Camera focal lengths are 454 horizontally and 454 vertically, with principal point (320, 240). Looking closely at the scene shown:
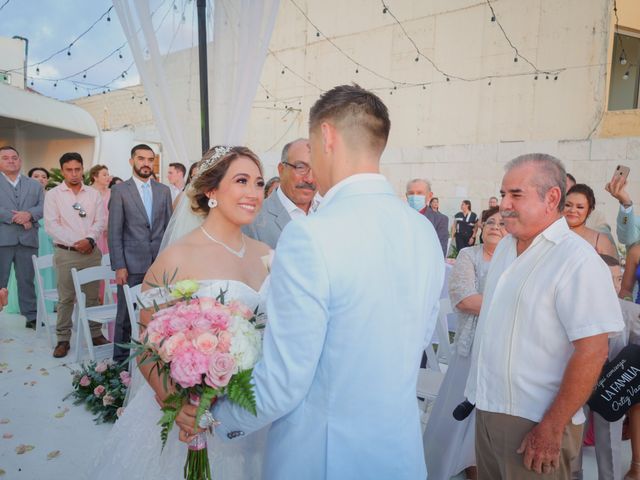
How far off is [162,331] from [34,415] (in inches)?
128

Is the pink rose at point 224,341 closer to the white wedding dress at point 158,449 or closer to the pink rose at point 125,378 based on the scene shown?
the white wedding dress at point 158,449

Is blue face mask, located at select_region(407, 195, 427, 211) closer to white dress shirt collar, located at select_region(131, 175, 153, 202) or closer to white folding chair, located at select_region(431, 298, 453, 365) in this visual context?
white folding chair, located at select_region(431, 298, 453, 365)

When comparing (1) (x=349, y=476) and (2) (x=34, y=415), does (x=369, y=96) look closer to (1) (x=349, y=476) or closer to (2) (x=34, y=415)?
(1) (x=349, y=476)

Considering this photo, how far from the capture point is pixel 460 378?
9.36 feet

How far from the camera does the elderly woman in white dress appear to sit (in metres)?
2.86

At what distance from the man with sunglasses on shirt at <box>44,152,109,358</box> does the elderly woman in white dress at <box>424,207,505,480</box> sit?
4273 millimetres

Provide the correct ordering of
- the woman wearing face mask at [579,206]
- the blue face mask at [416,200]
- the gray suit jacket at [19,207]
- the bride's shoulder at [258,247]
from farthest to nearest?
1. the blue face mask at [416,200]
2. the gray suit jacket at [19,207]
3. the woman wearing face mask at [579,206]
4. the bride's shoulder at [258,247]

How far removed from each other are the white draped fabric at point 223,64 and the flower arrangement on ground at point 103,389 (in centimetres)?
220

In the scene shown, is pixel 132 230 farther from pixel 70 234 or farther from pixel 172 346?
pixel 172 346

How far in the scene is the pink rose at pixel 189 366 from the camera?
1389 mm

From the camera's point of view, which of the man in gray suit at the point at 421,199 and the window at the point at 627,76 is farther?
the window at the point at 627,76

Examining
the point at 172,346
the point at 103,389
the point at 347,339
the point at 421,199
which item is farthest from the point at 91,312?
the point at 347,339

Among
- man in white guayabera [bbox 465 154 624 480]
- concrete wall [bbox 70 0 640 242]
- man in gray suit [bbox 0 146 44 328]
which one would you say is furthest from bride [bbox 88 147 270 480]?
concrete wall [bbox 70 0 640 242]

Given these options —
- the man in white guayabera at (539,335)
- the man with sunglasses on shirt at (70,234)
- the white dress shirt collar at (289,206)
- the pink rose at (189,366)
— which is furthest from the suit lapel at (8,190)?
the man in white guayabera at (539,335)
